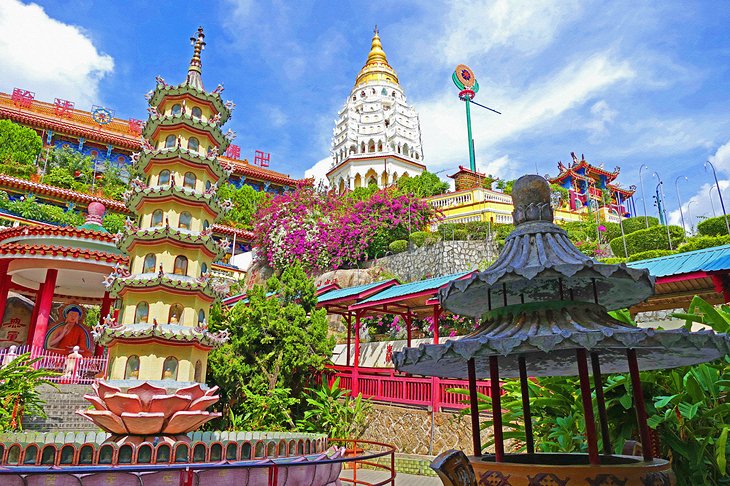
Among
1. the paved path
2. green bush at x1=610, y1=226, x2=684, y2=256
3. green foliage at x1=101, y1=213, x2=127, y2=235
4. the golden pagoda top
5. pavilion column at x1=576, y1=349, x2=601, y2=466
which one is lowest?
the paved path

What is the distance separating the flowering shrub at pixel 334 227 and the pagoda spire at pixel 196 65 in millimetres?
16499

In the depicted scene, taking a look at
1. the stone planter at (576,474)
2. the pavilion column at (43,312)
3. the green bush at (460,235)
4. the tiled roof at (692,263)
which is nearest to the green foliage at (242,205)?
the green bush at (460,235)

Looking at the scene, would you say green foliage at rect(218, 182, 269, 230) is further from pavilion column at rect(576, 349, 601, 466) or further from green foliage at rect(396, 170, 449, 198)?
pavilion column at rect(576, 349, 601, 466)

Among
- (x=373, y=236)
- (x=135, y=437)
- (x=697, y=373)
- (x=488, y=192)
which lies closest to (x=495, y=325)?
(x=697, y=373)

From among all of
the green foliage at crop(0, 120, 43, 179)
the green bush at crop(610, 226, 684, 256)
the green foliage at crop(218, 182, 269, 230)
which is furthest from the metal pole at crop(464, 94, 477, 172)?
the green foliage at crop(0, 120, 43, 179)

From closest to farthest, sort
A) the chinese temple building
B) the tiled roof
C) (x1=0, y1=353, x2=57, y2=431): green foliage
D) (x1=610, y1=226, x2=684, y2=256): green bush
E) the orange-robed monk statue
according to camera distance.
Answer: the tiled roof
(x1=0, y1=353, x2=57, y2=431): green foliage
the orange-robed monk statue
(x1=610, y1=226, x2=684, y2=256): green bush
the chinese temple building

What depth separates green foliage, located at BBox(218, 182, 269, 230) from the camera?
42312 millimetres

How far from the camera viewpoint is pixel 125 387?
9.42m

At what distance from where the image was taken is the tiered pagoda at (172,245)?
1031 cm

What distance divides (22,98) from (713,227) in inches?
2045

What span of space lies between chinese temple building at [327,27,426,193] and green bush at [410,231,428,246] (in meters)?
21.9

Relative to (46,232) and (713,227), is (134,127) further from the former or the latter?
(713,227)

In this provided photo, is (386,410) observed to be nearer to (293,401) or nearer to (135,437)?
(293,401)

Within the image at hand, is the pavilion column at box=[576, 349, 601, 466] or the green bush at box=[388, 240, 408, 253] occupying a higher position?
the green bush at box=[388, 240, 408, 253]
